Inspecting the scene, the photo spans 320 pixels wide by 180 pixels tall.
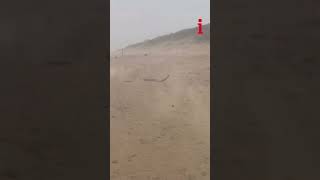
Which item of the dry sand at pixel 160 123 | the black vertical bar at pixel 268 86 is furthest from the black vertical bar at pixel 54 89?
the dry sand at pixel 160 123

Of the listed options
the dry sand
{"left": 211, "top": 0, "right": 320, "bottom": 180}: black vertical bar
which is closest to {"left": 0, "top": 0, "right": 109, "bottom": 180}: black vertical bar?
{"left": 211, "top": 0, "right": 320, "bottom": 180}: black vertical bar

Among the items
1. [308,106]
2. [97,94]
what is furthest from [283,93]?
[97,94]

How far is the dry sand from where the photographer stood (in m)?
3.04

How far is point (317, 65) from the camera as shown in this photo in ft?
4.76

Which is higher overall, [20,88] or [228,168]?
[20,88]

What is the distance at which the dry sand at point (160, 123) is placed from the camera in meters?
3.04

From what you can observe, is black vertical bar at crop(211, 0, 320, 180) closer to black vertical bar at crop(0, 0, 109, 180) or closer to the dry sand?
black vertical bar at crop(0, 0, 109, 180)

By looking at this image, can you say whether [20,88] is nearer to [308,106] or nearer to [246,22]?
A: [246,22]

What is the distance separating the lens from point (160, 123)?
4.01 meters

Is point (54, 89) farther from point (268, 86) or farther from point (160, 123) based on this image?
point (160, 123)

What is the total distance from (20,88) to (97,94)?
0.30 meters

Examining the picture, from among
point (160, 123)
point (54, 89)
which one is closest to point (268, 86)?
point (54, 89)

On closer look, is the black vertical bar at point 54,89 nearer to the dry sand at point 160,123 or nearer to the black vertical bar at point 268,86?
the black vertical bar at point 268,86

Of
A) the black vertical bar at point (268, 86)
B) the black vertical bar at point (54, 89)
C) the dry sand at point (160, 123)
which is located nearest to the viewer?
the black vertical bar at point (54, 89)
